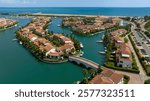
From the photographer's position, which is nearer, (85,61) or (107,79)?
(107,79)

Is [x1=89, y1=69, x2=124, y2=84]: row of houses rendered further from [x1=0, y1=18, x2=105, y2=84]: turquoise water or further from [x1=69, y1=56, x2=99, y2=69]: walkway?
[x1=69, y1=56, x2=99, y2=69]: walkway

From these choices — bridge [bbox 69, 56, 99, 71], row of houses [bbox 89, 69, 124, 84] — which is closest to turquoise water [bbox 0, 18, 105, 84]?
bridge [bbox 69, 56, 99, 71]

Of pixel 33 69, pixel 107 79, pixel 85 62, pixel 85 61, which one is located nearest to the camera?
pixel 107 79

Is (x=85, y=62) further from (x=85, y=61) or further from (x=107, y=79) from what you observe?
(x=107, y=79)

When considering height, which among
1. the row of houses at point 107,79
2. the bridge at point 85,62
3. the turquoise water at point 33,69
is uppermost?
the row of houses at point 107,79

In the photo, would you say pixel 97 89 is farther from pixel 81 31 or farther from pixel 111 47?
pixel 81 31

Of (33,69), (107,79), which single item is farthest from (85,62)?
(107,79)

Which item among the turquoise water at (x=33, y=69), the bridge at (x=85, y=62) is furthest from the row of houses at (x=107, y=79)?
the bridge at (x=85, y=62)

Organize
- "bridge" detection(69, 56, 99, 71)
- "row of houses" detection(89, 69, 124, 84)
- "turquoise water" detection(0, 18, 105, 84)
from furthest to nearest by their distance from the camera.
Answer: "bridge" detection(69, 56, 99, 71) → "turquoise water" detection(0, 18, 105, 84) → "row of houses" detection(89, 69, 124, 84)

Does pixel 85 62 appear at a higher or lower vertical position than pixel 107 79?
lower

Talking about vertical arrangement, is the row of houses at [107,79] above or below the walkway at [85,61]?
above

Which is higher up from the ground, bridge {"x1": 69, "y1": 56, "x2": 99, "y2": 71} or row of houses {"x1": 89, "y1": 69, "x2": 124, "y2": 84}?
row of houses {"x1": 89, "y1": 69, "x2": 124, "y2": 84}

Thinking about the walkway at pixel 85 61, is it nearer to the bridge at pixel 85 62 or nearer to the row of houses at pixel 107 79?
the bridge at pixel 85 62

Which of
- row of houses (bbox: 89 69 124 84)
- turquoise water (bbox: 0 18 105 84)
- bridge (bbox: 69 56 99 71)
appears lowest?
turquoise water (bbox: 0 18 105 84)
